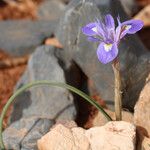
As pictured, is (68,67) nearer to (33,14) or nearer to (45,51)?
(45,51)

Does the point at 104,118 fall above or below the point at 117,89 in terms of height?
below

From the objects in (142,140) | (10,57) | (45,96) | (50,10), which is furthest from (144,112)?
(50,10)

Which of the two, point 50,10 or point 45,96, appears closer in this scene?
point 45,96

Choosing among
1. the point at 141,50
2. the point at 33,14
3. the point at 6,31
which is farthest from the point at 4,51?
the point at 141,50

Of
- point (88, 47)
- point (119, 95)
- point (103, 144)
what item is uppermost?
point (88, 47)

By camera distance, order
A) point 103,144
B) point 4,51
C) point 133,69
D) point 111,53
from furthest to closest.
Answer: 1. point 4,51
2. point 133,69
3. point 103,144
4. point 111,53

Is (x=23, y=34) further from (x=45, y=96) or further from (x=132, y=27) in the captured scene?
(x=132, y=27)

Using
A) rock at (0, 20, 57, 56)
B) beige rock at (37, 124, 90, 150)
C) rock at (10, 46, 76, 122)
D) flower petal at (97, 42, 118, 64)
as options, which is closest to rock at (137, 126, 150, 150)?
beige rock at (37, 124, 90, 150)

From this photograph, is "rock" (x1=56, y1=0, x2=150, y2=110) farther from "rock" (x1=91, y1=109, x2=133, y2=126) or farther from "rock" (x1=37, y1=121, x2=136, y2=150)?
"rock" (x1=37, y1=121, x2=136, y2=150)
